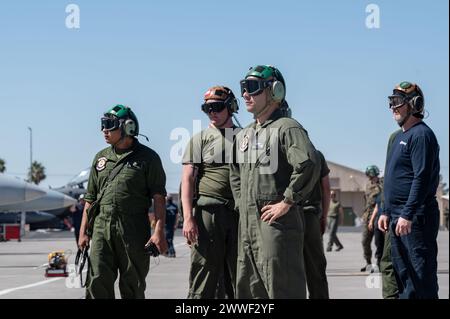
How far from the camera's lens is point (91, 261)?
7203mm

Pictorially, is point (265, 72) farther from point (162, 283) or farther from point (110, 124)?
point (162, 283)

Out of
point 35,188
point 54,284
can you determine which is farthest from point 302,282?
point 35,188

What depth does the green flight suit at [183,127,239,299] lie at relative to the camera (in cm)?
741

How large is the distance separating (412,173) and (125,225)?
235 centimetres

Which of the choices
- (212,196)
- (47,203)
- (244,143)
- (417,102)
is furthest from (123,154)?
(47,203)

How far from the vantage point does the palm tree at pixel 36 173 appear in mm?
88812

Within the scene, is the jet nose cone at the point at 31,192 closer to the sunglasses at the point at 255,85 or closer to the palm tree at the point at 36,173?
the sunglasses at the point at 255,85

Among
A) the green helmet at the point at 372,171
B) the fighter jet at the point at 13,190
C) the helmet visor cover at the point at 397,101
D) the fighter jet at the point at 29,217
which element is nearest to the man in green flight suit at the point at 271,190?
the helmet visor cover at the point at 397,101

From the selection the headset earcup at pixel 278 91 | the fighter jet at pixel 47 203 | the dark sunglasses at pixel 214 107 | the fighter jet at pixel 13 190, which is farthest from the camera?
the fighter jet at pixel 47 203

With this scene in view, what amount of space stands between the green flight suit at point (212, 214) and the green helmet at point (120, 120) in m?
0.58

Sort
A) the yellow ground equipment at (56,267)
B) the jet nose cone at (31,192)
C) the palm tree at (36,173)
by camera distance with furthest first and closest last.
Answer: the palm tree at (36,173)
the jet nose cone at (31,192)
the yellow ground equipment at (56,267)

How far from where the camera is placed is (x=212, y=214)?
293 inches

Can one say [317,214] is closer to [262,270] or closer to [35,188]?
[262,270]

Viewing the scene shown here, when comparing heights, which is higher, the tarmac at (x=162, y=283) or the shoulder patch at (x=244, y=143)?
the shoulder patch at (x=244, y=143)
